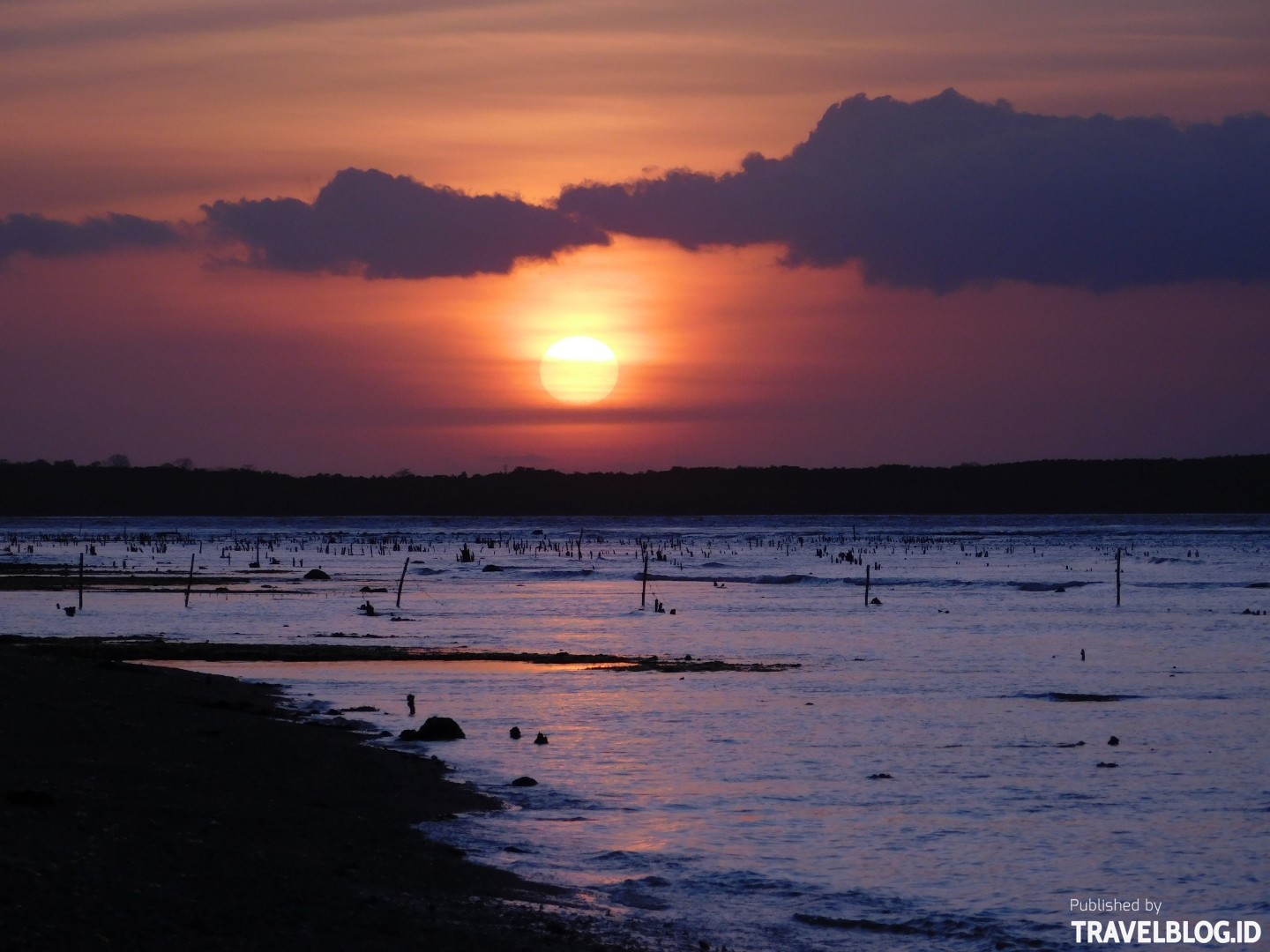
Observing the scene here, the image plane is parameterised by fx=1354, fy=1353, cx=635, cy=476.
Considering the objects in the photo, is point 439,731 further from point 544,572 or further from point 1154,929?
point 544,572

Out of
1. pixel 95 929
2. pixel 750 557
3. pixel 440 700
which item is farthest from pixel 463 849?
pixel 750 557

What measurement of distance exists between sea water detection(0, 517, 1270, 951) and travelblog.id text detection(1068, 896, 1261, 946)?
0.45 feet

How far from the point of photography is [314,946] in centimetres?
1080

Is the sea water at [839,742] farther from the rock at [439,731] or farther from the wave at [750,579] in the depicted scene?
the wave at [750,579]

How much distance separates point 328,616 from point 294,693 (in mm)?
23078

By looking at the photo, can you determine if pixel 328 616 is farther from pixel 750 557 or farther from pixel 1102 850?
pixel 750 557

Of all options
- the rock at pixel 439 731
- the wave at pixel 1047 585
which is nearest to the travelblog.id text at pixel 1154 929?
the rock at pixel 439 731

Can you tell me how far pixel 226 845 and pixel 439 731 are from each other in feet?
32.0

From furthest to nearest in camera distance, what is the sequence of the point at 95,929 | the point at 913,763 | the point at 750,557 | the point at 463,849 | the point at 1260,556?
the point at 750,557
the point at 1260,556
the point at 913,763
the point at 463,849
the point at 95,929

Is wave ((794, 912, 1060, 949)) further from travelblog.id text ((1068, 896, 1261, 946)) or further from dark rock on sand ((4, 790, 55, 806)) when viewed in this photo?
dark rock on sand ((4, 790, 55, 806))

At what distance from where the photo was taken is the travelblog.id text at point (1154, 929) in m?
13.1

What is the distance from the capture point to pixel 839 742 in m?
23.5

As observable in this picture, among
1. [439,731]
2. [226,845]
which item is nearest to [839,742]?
[439,731]

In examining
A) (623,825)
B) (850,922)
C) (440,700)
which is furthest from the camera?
(440,700)
